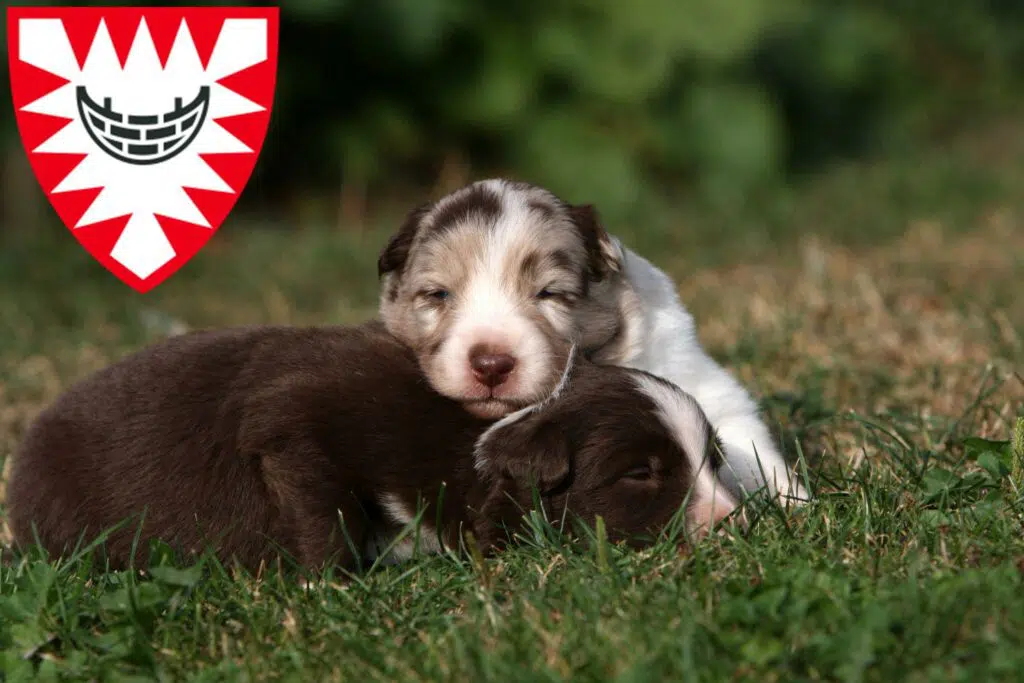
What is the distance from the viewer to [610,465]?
3.83 metres

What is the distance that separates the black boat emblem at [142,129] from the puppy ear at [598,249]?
1426 mm

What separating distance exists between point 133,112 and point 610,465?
2.15 meters

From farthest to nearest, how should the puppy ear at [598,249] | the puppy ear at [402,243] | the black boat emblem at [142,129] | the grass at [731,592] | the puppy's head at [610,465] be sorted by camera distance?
the puppy ear at [402,243] → the puppy ear at [598,249] → the black boat emblem at [142,129] → the puppy's head at [610,465] → the grass at [731,592]

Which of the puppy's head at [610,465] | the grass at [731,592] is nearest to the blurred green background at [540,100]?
the grass at [731,592]

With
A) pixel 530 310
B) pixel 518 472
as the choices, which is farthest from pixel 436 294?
pixel 518 472

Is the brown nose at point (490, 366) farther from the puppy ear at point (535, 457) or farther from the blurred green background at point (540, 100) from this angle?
the blurred green background at point (540, 100)

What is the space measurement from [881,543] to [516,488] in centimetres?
110

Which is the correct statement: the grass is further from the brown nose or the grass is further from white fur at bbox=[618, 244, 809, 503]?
the brown nose

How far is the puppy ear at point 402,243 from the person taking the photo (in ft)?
15.9

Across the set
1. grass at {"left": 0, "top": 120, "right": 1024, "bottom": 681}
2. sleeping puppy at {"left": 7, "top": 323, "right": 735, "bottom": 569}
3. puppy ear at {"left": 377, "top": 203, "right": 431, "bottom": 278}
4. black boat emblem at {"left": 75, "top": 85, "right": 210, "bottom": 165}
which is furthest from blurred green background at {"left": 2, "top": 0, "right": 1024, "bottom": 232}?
sleeping puppy at {"left": 7, "top": 323, "right": 735, "bottom": 569}

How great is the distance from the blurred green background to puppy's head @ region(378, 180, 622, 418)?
22.2ft

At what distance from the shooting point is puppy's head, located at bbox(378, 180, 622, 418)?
4145 millimetres

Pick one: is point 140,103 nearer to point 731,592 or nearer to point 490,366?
point 490,366

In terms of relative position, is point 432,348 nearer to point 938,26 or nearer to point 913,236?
point 913,236
